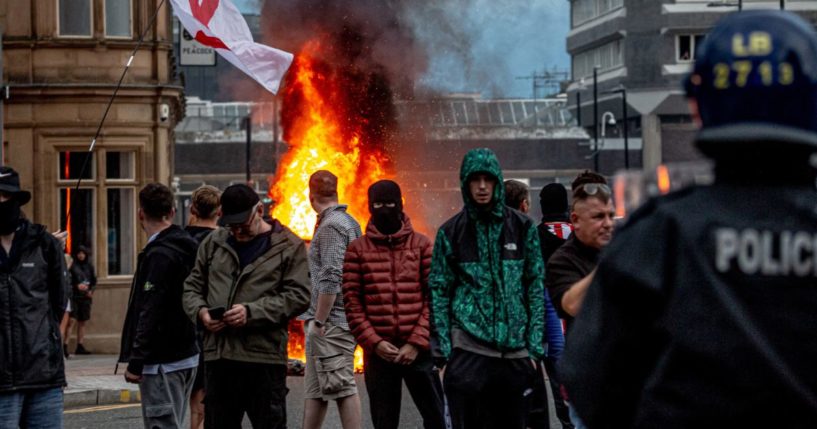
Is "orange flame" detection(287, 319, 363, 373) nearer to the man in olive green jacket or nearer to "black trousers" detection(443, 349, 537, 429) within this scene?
the man in olive green jacket

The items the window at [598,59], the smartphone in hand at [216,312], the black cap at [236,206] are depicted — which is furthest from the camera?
the window at [598,59]

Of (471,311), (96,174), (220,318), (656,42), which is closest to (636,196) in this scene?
(471,311)

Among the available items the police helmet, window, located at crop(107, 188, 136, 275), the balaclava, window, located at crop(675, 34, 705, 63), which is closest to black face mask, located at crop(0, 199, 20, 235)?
the balaclava

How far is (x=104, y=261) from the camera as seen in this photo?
21422 millimetres

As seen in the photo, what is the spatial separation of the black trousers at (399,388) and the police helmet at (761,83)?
5461 millimetres

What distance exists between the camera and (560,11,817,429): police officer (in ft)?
8.20

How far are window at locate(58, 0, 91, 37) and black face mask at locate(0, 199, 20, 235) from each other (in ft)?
48.8

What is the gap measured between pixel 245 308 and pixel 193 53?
15.7 m

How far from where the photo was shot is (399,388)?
8.09 meters

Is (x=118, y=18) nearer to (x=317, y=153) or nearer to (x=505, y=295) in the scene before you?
(x=317, y=153)

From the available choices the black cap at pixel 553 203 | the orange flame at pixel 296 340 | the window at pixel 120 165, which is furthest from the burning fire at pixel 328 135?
the black cap at pixel 553 203

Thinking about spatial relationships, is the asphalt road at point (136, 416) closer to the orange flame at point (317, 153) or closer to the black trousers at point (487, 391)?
the black trousers at point (487, 391)

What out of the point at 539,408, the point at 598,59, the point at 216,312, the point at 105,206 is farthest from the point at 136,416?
the point at 598,59

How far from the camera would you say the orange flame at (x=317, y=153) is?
18844mm
